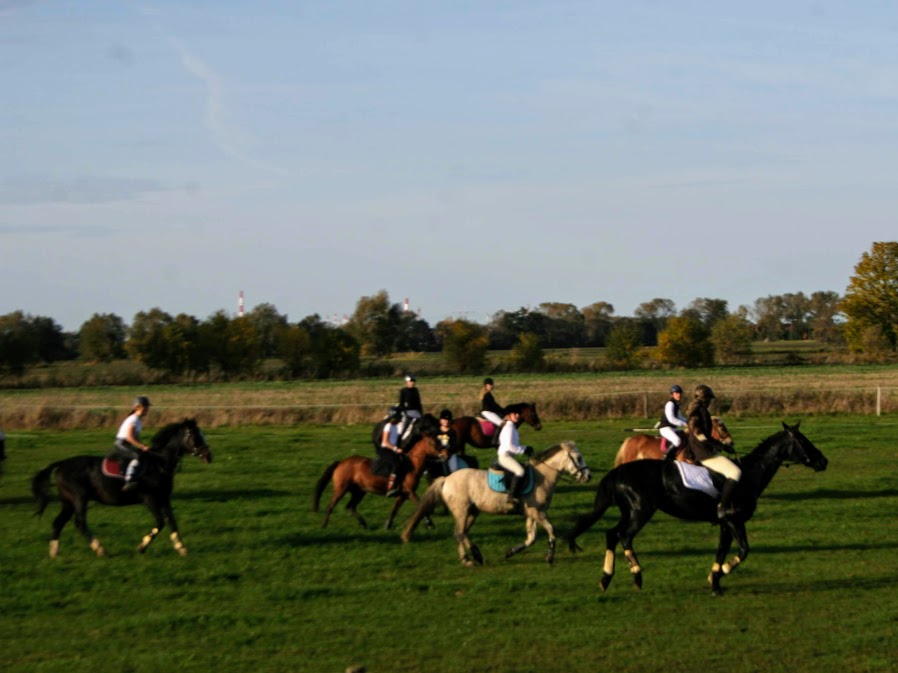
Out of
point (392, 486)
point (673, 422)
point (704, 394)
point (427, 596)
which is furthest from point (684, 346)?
point (427, 596)

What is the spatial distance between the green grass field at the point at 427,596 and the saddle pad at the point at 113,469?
102 cm

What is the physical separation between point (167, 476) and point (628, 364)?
73.6 metres

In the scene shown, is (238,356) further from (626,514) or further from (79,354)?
(626,514)

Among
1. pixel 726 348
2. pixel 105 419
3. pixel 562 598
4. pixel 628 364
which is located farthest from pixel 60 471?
pixel 726 348

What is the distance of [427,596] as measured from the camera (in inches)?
477

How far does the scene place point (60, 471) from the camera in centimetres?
1484

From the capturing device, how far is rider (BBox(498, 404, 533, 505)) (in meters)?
13.7

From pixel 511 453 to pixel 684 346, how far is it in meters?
75.7

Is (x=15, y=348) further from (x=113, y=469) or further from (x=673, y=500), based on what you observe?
(x=673, y=500)

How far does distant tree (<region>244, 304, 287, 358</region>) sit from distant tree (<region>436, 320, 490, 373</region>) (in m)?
13.7

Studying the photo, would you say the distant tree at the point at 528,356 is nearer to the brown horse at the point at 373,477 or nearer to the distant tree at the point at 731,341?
the distant tree at the point at 731,341

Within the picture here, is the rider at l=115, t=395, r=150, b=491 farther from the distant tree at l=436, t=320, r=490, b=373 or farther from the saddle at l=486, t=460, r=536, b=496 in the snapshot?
the distant tree at l=436, t=320, r=490, b=373

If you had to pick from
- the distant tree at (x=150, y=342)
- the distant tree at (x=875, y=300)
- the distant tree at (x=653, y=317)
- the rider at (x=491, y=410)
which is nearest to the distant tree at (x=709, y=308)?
the distant tree at (x=653, y=317)

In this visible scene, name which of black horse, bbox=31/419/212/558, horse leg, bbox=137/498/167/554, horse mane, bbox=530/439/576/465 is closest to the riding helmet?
horse mane, bbox=530/439/576/465
